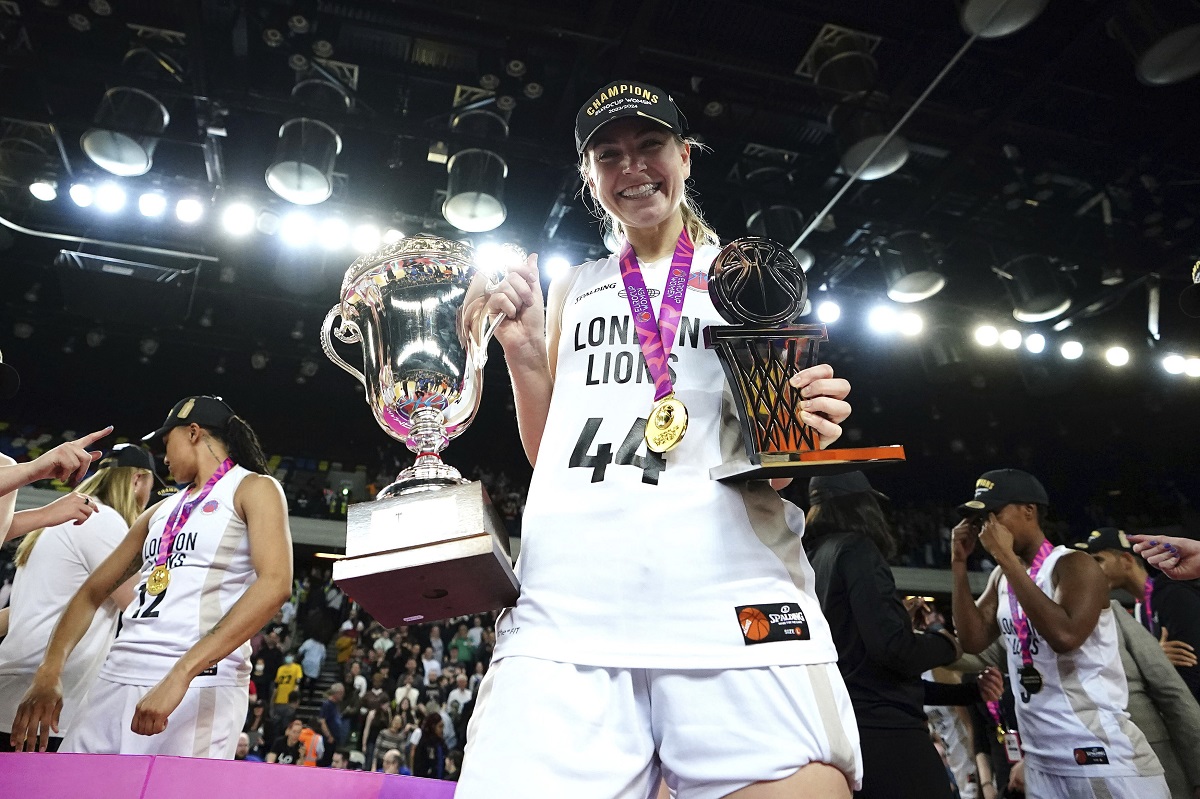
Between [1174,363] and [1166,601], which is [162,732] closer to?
[1166,601]

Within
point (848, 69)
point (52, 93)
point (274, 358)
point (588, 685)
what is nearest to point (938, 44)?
point (848, 69)

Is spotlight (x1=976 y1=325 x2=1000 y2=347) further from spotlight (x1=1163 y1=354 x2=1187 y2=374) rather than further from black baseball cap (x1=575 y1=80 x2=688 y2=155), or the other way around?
black baseball cap (x1=575 y1=80 x2=688 y2=155)

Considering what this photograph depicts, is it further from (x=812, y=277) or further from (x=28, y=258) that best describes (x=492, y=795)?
(x=28, y=258)

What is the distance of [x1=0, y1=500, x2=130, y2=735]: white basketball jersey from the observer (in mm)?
3018

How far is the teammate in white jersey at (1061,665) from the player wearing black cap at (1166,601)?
675 mm

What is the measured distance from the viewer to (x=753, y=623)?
1.11 metres

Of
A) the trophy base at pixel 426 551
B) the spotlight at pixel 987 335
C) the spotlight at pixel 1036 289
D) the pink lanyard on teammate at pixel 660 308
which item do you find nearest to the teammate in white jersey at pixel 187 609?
the trophy base at pixel 426 551

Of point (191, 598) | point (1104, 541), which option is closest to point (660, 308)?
point (191, 598)

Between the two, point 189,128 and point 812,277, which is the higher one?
point 189,128

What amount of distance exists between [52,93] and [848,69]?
7.07m

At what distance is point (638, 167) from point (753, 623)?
0.86 metres

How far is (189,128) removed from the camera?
7.80 metres

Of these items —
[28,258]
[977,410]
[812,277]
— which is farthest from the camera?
[977,410]

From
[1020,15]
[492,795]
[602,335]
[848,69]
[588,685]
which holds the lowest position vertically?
[492,795]
